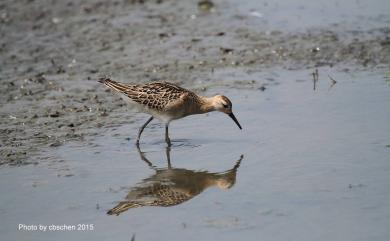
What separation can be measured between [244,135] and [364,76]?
3.10m

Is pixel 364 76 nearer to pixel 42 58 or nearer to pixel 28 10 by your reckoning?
pixel 42 58

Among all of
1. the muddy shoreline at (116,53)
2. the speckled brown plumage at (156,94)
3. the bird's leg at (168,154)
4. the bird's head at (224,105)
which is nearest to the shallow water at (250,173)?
the bird's leg at (168,154)

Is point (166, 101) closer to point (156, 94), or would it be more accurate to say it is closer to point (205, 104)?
point (156, 94)

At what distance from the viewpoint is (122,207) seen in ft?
29.0

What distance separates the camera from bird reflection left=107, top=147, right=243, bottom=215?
898 cm

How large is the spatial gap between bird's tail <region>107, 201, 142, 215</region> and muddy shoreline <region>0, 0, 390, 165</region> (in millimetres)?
2380

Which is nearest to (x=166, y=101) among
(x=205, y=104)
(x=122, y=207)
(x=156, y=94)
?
(x=156, y=94)

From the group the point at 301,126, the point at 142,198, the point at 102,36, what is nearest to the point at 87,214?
the point at 142,198

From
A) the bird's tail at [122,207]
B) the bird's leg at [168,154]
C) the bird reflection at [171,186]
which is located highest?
the bird's leg at [168,154]

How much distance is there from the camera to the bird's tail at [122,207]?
28.7ft

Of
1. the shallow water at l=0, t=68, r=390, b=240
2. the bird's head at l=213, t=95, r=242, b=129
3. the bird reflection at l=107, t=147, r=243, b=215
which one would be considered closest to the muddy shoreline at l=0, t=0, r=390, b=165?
the shallow water at l=0, t=68, r=390, b=240

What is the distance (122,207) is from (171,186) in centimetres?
89

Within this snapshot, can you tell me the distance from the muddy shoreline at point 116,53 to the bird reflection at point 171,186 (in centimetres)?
204

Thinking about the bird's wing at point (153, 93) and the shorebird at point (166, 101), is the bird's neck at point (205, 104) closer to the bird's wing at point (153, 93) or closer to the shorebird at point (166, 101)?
the shorebird at point (166, 101)
